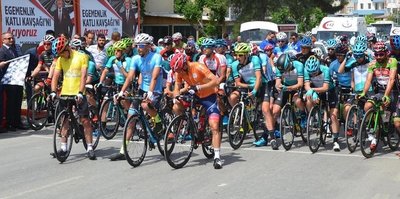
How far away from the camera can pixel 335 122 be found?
10828mm

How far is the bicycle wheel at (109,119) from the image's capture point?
12.0 m

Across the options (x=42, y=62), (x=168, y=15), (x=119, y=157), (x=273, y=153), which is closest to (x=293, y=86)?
(x=273, y=153)

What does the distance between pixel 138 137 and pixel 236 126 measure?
2.24 m

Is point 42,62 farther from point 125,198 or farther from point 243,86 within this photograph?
point 125,198

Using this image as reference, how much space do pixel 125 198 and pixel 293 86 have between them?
4501 millimetres

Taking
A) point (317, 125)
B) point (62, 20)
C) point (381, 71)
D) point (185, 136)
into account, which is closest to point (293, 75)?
point (317, 125)

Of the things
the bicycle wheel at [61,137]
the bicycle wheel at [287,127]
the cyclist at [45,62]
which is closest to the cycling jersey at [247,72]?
the bicycle wheel at [287,127]

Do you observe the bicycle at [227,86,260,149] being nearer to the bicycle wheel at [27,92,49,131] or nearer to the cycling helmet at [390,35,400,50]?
the cycling helmet at [390,35,400,50]

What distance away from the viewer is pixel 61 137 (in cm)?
976

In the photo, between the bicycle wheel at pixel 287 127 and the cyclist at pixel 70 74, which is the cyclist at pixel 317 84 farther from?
the cyclist at pixel 70 74

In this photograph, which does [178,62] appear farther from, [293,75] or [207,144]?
[293,75]

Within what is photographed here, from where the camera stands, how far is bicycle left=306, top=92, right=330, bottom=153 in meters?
10.5

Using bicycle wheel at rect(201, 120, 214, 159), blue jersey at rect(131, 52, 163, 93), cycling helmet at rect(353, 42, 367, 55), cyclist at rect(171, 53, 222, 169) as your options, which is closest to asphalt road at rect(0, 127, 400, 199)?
bicycle wheel at rect(201, 120, 214, 159)

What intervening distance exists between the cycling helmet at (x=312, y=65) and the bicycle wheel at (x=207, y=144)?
2.30m
